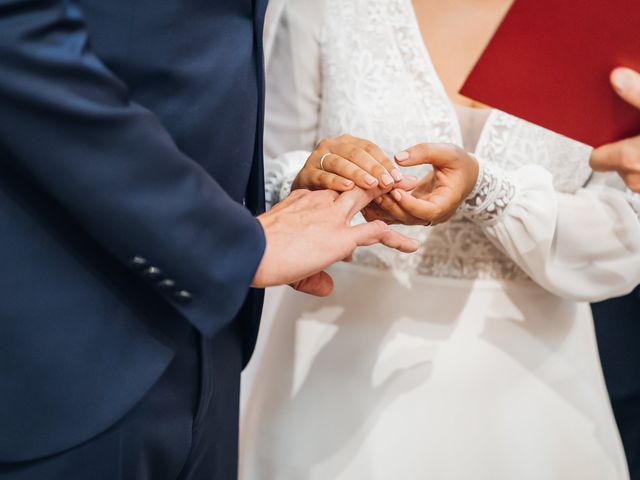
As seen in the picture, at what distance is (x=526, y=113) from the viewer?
630 mm

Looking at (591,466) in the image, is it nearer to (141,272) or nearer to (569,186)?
(569,186)

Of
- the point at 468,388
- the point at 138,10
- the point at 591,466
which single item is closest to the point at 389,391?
the point at 468,388

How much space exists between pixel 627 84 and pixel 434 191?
0.25 meters

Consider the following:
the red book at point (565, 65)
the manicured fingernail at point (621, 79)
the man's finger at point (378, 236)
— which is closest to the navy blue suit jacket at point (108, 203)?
the man's finger at point (378, 236)

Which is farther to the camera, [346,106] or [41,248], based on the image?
[346,106]

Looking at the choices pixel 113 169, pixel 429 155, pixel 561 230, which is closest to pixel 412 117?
pixel 429 155

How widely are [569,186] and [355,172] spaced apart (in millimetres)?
391

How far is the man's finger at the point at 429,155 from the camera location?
69cm

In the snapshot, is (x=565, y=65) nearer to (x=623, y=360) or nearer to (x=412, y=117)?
(x=412, y=117)

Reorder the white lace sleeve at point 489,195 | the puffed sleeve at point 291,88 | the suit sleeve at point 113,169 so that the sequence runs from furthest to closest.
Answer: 1. the puffed sleeve at point 291,88
2. the white lace sleeve at point 489,195
3. the suit sleeve at point 113,169

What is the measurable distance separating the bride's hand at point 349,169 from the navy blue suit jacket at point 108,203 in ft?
0.45

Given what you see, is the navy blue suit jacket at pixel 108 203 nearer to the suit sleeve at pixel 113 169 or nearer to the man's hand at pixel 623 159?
the suit sleeve at pixel 113 169

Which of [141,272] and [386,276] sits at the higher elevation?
[141,272]

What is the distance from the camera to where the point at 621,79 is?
0.56 metres
